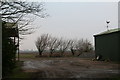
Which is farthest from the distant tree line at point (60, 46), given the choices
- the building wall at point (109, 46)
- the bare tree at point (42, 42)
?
the building wall at point (109, 46)

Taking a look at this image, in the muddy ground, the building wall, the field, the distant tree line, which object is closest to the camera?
the field

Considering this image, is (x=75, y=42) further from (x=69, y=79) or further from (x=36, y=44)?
(x=69, y=79)

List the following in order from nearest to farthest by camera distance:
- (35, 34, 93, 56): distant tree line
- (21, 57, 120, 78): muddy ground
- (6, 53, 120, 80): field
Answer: (6, 53, 120, 80): field → (21, 57, 120, 78): muddy ground → (35, 34, 93, 56): distant tree line

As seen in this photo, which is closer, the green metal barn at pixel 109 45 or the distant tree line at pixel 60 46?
the green metal barn at pixel 109 45

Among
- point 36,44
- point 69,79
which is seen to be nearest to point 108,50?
point 69,79

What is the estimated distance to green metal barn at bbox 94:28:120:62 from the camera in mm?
33566

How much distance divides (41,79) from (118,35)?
72.0 feet

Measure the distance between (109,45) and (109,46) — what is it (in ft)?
0.49

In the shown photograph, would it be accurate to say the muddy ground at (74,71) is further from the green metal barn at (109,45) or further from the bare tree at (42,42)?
the bare tree at (42,42)

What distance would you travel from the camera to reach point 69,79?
1365cm

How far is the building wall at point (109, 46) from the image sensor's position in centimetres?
3354

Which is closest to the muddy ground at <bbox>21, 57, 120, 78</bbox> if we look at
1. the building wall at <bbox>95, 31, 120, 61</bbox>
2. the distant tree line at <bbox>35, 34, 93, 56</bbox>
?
the building wall at <bbox>95, 31, 120, 61</bbox>

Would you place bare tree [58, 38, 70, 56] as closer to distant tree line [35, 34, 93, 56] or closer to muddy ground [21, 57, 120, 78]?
distant tree line [35, 34, 93, 56]

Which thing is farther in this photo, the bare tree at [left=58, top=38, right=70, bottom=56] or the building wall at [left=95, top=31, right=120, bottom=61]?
the bare tree at [left=58, top=38, right=70, bottom=56]
